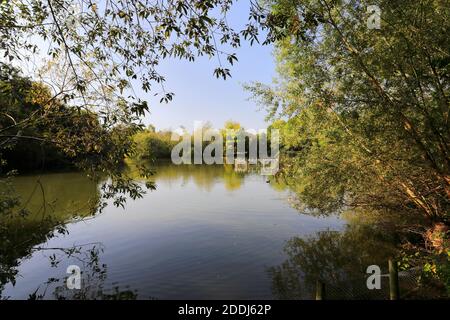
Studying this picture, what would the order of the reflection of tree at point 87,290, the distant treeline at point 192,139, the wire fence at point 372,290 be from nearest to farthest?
1. the wire fence at point 372,290
2. the reflection of tree at point 87,290
3. the distant treeline at point 192,139

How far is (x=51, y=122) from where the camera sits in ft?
17.7

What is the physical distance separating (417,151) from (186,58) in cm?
637

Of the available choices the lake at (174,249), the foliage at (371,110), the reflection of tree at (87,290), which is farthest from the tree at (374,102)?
the reflection of tree at (87,290)

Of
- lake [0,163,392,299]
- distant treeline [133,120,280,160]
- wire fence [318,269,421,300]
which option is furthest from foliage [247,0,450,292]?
distant treeline [133,120,280,160]

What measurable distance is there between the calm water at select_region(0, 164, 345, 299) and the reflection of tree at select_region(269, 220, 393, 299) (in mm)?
230

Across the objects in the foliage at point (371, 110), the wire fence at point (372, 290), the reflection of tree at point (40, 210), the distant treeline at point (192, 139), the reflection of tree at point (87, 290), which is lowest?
the reflection of tree at point (87, 290)

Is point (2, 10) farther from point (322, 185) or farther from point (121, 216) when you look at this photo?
point (121, 216)

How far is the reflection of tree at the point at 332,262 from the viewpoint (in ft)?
27.1

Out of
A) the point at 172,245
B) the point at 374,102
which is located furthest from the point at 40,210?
the point at 374,102

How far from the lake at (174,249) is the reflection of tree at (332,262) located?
54 mm

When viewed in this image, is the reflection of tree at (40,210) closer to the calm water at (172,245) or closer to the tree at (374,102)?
the calm water at (172,245)

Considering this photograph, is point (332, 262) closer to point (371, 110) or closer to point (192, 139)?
point (371, 110)

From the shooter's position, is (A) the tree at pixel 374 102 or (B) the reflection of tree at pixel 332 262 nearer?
(A) the tree at pixel 374 102

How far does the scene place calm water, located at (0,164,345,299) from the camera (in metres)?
8.56
